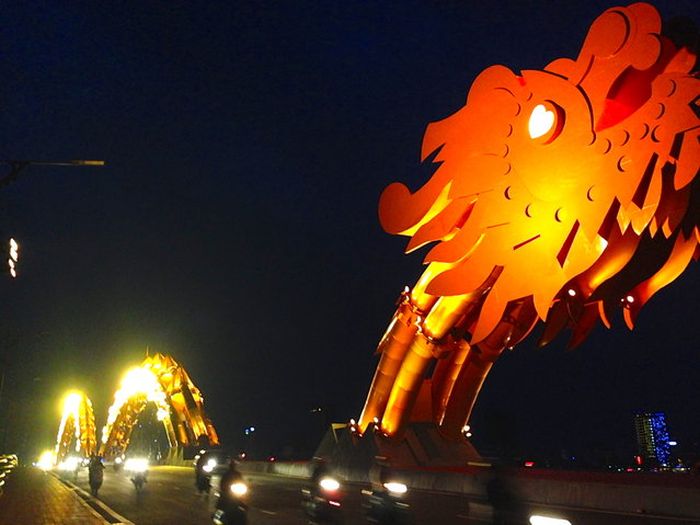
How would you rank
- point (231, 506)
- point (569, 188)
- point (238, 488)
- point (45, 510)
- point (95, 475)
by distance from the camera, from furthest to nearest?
point (95, 475)
point (45, 510)
point (569, 188)
point (238, 488)
point (231, 506)

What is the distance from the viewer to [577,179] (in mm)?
17859

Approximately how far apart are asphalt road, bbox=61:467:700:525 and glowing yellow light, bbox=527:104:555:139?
9.45 meters

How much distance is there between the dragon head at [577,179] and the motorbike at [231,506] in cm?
872

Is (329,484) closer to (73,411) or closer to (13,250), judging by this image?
(13,250)

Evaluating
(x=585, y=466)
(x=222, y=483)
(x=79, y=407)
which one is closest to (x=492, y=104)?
(x=222, y=483)

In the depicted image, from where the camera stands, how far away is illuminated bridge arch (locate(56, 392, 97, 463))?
74562 millimetres

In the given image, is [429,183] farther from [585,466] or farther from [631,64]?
[585,466]

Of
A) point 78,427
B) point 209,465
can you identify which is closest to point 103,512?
point 209,465

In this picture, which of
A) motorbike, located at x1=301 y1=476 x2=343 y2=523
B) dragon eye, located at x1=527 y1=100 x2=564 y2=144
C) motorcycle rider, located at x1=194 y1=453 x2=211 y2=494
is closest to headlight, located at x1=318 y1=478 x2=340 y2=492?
motorbike, located at x1=301 y1=476 x2=343 y2=523

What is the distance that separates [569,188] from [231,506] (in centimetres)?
1116

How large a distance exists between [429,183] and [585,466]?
18.1 m

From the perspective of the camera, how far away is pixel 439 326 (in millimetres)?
23531

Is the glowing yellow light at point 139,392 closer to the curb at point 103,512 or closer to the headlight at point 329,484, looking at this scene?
the curb at point 103,512

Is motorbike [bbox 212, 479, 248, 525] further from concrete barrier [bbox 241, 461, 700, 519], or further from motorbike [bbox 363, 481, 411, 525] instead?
concrete barrier [bbox 241, 461, 700, 519]
